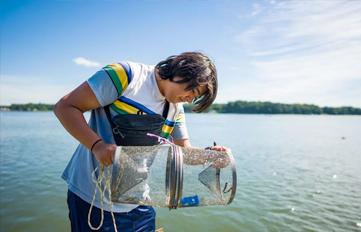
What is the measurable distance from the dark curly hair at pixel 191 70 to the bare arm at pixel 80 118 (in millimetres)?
586

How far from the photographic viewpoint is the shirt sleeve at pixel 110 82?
200cm

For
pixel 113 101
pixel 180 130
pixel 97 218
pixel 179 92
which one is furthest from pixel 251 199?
pixel 113 101

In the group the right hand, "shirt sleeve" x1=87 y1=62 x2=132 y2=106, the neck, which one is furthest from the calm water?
"shirt sleeve" x1=87 y1=62 x2=132 y2=106

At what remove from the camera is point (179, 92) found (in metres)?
2.29

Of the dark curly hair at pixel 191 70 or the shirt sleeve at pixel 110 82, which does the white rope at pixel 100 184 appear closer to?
the shirt sleeve at pixel 110 82

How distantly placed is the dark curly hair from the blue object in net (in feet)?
2.79

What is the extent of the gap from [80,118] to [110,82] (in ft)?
1.02

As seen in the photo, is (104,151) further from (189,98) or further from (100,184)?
(189,98)

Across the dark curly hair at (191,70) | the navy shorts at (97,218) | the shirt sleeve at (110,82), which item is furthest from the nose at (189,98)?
the navy shorts at (97,218)

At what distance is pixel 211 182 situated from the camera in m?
2.63

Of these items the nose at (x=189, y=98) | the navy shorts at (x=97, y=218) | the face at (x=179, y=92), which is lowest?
the navy shorts at (x=97, y=218)

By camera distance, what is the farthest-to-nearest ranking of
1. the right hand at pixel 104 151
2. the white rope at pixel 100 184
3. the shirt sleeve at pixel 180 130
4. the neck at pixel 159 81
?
1. the shirt sleeve at pixel 180 130
2. the neck at pixel 159 81
3. the white rope at pixel 100 184
4. the right hand at pixel 104 151

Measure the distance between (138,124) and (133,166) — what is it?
12.5 inches

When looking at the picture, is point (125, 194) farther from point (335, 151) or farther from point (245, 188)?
point (335, 151)
